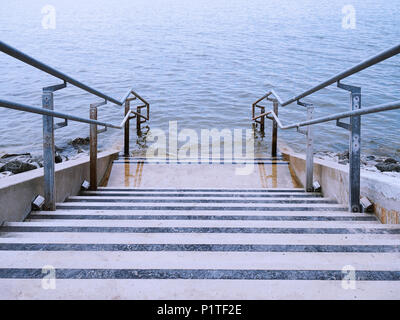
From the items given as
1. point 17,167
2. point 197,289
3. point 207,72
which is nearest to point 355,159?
point 197,289

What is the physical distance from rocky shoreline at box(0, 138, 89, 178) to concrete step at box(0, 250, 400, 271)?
404 centimetres

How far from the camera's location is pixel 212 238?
5.46ft

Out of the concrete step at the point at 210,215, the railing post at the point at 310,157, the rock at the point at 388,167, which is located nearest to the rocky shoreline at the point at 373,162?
the rock at the point at 388,167

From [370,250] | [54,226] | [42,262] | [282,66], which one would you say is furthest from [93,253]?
[282,66]

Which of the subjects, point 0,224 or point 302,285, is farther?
point 0,224

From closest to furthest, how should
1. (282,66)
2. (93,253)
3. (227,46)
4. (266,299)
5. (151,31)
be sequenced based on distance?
1. (266,299)
2. (93,253)
3. (282,66)
4. (227,46)
5. (151,31)

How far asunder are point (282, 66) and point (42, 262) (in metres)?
16.1

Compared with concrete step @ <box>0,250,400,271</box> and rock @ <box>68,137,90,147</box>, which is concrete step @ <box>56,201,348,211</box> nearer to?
concrete step @ <box>0,250,400,271</box>

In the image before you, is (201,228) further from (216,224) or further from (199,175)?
(199,175)

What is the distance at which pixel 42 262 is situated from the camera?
4.50 feet

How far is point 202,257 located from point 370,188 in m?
1.49

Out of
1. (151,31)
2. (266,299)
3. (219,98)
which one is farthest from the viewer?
(151,31)

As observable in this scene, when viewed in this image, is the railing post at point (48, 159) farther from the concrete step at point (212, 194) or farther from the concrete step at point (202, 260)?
the concrete step at point (202, 260)

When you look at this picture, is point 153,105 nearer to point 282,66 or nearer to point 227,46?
point 282,66
